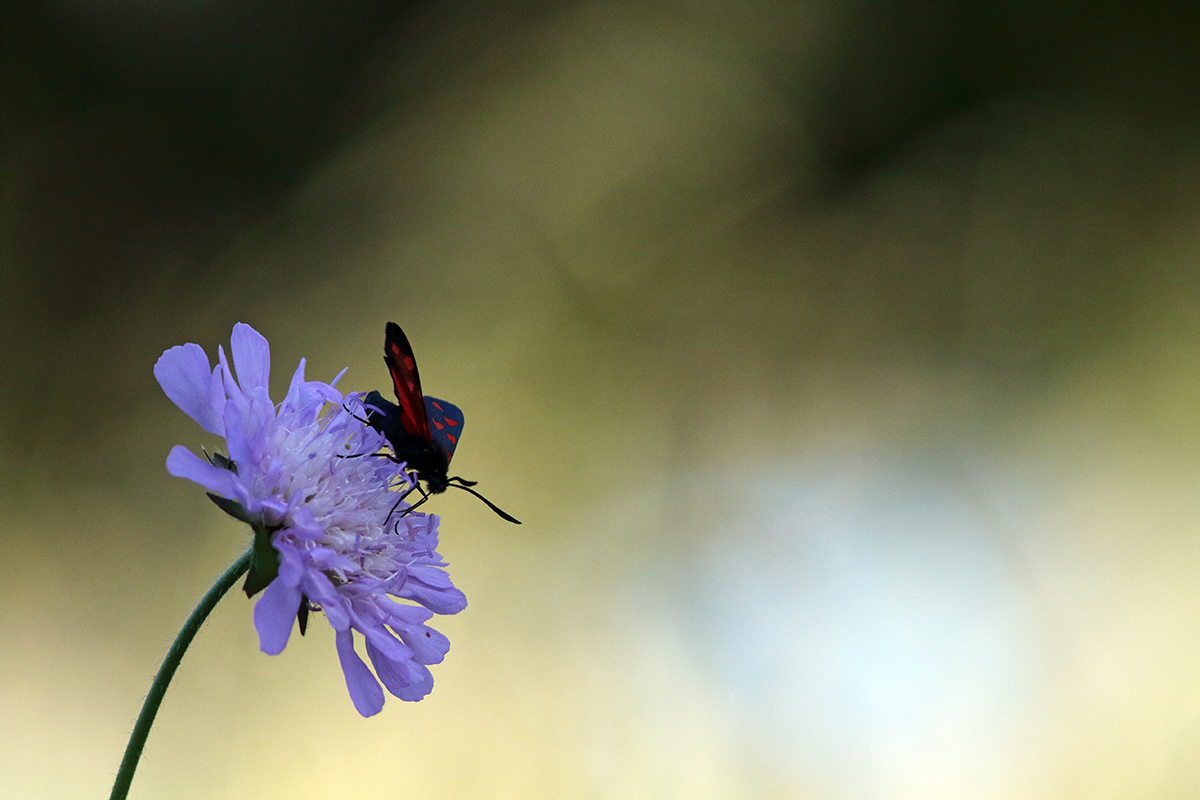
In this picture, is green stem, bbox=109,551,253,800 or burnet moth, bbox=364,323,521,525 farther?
burnet moth, bbox=364,323,521,525

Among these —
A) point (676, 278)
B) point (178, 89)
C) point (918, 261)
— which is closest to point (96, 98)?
point (178, 89)

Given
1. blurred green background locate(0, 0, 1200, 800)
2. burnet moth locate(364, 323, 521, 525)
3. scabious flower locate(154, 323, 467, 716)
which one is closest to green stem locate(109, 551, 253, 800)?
scabious flower locate(154, 323, 467, 716)

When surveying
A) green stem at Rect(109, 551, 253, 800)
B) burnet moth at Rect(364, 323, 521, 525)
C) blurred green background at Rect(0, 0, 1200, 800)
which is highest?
blurred green background at Rect(0, 0, 1200, 800)

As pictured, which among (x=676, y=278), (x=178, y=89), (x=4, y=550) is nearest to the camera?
(x=4, y=550)

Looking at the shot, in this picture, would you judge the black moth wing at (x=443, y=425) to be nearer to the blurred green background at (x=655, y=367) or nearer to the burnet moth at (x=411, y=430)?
the burnet moth at (x=411, y=430)

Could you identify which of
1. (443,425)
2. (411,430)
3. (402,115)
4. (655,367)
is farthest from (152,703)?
(402,115)

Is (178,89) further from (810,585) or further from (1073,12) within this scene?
(1073,12)

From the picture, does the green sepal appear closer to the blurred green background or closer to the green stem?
the green stem

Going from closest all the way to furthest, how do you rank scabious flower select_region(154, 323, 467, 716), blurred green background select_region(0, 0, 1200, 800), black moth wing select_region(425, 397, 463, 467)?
scabious flower select_region(154, 323, 467, 716) < black moth wing select_region(425, 397, 463, 467) < blurred green background select_region(0, 0, 1200, 800)
